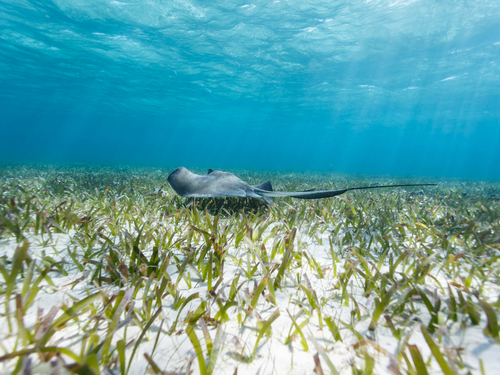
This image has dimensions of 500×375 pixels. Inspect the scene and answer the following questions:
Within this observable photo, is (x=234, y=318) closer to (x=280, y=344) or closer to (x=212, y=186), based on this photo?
(x=280, y=344)

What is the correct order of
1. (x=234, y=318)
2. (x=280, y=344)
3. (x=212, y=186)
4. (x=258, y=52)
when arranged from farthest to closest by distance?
(x=258, y=52) < (x=212, y=186) < (x=234, y=318) < (x=280, y=344)

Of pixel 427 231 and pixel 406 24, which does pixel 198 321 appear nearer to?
pixel 427 231

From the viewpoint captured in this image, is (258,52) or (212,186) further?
(258,52)

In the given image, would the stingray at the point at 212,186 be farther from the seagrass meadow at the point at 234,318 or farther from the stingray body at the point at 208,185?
the seagrass meadow at the point at 234,318

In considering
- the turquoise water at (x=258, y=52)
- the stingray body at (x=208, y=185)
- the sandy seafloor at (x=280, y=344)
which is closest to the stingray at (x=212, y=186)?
the stingray body at (x=208, y=185)

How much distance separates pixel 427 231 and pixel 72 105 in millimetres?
52436

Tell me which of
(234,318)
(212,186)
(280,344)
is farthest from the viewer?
(212,186)

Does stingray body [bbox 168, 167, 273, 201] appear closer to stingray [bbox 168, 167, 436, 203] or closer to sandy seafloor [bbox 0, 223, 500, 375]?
stingray [bbox 168, 167, 436, 203]

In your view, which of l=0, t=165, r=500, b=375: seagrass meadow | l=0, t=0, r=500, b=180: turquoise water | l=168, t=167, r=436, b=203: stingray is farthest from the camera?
l=0, t=0, r=500, b=180: turquoise water

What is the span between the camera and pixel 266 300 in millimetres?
1428

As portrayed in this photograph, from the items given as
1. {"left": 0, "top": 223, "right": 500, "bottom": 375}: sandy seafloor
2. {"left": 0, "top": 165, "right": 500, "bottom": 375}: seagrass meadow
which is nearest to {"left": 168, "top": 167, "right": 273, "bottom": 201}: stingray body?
{"left": 0, "top": 165, "right": 500, "bottom": 375}: seagrass meadow

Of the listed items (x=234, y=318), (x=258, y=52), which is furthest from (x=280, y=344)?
(x=258, y=52)

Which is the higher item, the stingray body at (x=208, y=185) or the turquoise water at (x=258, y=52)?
the turquoise water at (x=258, y=52)

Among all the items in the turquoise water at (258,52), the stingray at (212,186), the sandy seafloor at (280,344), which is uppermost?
the turquoise water at (258,52)
